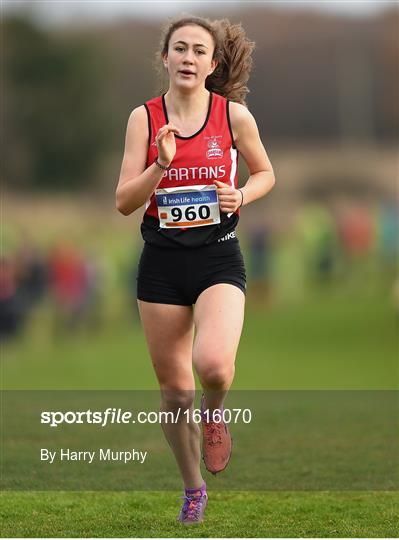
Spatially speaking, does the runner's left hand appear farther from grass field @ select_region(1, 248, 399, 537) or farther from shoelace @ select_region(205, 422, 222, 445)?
grass field @ select_region(1, 248, 399, 537)

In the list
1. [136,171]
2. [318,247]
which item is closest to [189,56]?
[136,171]

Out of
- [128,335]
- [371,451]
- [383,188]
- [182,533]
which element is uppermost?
[182,533]

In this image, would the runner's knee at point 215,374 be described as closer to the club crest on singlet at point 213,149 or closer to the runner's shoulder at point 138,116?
the club crest on singlet at point 213,149

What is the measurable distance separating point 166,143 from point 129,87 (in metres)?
57.9

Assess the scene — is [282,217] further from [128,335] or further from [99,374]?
[99,374]

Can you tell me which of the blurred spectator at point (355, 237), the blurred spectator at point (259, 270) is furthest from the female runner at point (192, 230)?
the blurred spectator at point (355, 237)

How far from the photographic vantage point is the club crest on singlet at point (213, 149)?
601 cm

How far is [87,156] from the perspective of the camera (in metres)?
53.8

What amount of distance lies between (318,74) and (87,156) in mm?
32564

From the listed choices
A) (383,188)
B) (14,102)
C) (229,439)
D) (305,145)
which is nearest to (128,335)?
(229,439)

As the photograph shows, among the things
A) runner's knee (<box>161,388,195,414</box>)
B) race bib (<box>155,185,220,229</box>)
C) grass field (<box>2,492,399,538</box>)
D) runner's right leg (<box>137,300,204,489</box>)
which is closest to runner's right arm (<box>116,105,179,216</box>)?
race bib (<box>155,185,220,229</box>)

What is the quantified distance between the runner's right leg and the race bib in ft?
1.48

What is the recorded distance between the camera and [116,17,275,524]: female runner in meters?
5.96

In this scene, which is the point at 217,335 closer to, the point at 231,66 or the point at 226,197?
the point at 226,197
